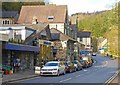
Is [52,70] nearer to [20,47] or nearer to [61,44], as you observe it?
[20,47]

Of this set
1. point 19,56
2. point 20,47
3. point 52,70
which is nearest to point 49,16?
point 19,56

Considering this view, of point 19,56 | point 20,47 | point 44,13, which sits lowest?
point 19,56

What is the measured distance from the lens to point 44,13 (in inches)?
3396

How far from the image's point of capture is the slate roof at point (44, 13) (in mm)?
84938

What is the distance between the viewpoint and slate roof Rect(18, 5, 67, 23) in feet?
279

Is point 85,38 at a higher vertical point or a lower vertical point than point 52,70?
higher

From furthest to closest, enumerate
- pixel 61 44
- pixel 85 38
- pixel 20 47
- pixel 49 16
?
pixel 85 38
pixel 49 16
pixel 61 44
pixel 20 47

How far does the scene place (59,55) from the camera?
2761 inches

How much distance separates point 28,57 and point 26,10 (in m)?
37.6

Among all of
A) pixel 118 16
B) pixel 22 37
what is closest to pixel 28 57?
pixel 22 37

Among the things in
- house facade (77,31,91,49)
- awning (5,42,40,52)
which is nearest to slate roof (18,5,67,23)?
awning (5,42,40,52)

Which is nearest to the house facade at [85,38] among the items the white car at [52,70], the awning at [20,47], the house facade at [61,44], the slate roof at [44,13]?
the slate roof at [44,13]

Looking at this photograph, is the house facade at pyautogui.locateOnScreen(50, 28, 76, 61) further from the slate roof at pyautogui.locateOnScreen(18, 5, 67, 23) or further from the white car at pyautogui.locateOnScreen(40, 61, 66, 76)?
the white car at pyautogui.locateOnScreen(40, 61, 66, 76)

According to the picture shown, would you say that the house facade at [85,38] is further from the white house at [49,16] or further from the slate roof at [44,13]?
A: the white house at [49,16]
